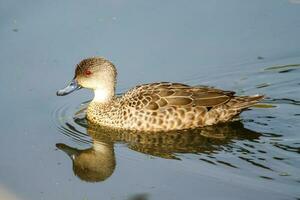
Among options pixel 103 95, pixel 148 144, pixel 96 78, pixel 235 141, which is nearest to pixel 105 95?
pixel 103 95

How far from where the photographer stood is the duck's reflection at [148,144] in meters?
11.3

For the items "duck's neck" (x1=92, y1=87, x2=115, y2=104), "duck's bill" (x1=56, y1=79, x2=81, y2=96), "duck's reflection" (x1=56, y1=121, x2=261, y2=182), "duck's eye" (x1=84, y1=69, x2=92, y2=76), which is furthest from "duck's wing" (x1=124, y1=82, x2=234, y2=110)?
"duck's bill" (x1=56, y1=79, x2=81, y2=96)

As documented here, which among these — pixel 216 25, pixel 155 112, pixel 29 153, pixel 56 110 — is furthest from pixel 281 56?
pixel 29 153

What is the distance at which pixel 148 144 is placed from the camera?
1187cm

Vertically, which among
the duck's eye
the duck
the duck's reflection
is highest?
the duck's eye

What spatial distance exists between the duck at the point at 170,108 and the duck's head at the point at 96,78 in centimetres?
9

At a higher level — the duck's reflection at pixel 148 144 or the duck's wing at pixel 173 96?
the duck's wing at pixel 173 96

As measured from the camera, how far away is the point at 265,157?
36.4ft

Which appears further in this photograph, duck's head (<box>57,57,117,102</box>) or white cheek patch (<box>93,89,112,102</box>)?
white cheek patch (<box>93,89,112,102</box>)

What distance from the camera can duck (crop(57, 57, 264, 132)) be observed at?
1223 centimetres

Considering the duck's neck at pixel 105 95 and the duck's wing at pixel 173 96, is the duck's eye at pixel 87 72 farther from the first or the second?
the duck's wing at pixel 173 96

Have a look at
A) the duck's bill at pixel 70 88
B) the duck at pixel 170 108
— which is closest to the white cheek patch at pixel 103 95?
the duck at pixel 170 108

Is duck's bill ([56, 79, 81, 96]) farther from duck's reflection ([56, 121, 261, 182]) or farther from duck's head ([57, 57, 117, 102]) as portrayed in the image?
duck's reflection ([56, 121, 261, 182])

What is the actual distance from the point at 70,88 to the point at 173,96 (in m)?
1.60
